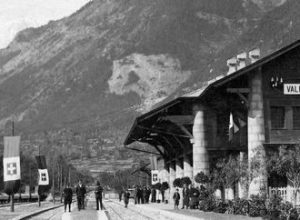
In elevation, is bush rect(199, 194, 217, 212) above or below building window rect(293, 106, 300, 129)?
below

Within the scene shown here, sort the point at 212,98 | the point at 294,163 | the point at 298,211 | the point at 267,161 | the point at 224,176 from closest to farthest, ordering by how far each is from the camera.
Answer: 1. the point at 298,211
2. the point at 294,163
3. the point at 267,161
4. the point at 224,176
5. the point at 212,98

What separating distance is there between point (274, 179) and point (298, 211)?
18.4 m

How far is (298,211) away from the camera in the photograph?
1337 inches

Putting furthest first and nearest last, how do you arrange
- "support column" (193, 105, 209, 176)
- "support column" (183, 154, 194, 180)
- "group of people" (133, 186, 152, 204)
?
1. "group of people" (133, 186, 152, 204)
2. "support column" (183, 154, 194, 180)
3. "support column" (193, 105, 209, 176)

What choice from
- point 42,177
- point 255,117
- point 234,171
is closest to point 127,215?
point 234,171

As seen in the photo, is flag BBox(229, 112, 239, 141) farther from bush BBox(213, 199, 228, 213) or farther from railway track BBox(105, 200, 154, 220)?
railway track BBox(105, 200, 154, 220)

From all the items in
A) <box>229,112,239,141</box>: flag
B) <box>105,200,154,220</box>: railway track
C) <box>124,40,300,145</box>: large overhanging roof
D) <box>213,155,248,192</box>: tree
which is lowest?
<box>105,200,154,220</box>: railway track

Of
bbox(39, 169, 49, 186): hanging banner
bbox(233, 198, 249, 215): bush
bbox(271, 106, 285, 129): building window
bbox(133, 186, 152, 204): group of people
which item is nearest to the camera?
bbox(233, 198, 249, 215): bush

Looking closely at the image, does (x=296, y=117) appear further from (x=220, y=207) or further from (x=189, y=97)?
(x=220, y=207)

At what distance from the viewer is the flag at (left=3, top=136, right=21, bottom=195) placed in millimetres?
50875

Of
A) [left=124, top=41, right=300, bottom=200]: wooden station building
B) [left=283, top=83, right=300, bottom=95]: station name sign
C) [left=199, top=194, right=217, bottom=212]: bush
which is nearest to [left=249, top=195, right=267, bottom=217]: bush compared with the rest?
[left=124, top=41, right=300, bottom=200]: wooden station building

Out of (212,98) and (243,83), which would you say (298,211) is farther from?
(212,98)

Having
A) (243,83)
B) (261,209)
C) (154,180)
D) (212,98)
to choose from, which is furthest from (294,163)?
(154,180)

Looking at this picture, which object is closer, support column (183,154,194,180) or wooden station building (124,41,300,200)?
wooden station building (124,41,300,200)
